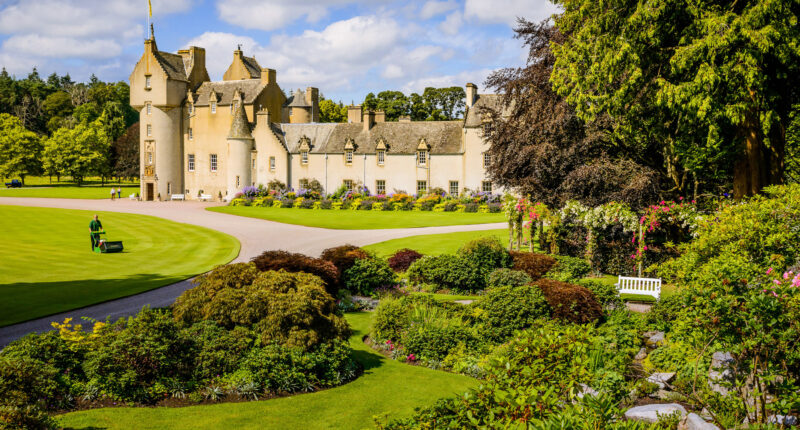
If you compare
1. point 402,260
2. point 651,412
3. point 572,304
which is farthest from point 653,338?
point 402,260

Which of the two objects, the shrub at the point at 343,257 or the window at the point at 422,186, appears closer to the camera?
the shrub at the point at 343,257

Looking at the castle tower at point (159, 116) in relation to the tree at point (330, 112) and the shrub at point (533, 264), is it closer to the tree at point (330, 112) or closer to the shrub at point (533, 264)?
the tree at point (330, 112)

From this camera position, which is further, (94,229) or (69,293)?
(94,229)

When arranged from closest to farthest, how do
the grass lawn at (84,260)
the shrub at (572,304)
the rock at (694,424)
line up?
the rock at (694,424), the shrub at (572,304), the grass lawn at (84,260)

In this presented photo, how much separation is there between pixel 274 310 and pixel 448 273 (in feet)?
26.7

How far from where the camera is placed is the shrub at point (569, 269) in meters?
16.9

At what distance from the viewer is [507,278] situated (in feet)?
52.1

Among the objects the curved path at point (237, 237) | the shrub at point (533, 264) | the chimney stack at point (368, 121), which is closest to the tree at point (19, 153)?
the curved path at point (237, 237)

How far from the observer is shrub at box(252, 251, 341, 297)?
14.3 metres

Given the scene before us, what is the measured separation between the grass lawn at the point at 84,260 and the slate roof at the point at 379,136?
2138 cm

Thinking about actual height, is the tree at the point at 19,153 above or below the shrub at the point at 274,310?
above

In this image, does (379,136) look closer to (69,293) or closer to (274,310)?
(69,293)

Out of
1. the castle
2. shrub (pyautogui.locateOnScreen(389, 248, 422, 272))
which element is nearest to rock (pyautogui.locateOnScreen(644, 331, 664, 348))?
shrub (pyautogui.locateOnScreen(389, 248, 422, 272))

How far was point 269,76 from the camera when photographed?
57.8 metres
